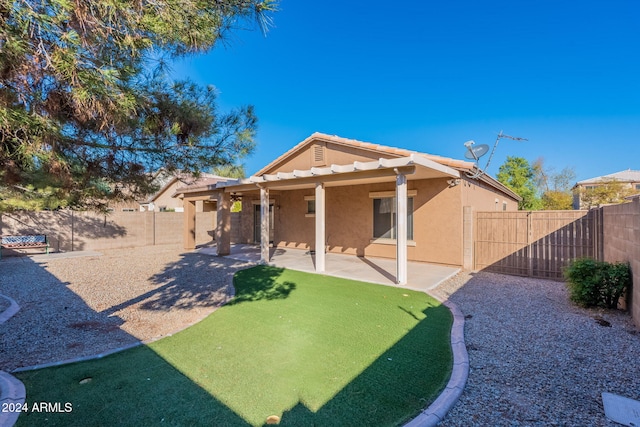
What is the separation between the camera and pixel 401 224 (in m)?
8.27

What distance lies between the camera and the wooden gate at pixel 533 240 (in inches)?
345

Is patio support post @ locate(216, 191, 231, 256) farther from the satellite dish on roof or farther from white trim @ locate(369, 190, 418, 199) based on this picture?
the satellite dish on roof

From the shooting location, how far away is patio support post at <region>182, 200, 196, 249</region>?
1720cm

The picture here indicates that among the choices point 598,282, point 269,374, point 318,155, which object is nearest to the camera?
point 269,374

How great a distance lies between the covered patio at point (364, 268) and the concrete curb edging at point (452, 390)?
342 centimetres

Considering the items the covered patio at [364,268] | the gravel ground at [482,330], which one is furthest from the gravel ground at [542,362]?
the covered patio at [364,268]

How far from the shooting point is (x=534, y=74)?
1814 centimetres

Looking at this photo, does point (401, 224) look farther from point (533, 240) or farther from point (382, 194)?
point (533, 240)

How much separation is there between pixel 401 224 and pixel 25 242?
57.5 ft

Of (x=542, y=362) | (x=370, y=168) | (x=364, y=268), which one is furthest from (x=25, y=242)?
(x=542, y=362)

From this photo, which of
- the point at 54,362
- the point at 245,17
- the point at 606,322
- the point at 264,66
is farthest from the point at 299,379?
the point at 264,66

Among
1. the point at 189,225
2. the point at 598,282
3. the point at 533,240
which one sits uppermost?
the point at 189,225

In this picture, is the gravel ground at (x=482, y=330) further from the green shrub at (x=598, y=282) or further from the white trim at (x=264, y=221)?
the white trim at (x=264, y=221)

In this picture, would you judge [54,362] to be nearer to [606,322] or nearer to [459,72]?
[606,322]
